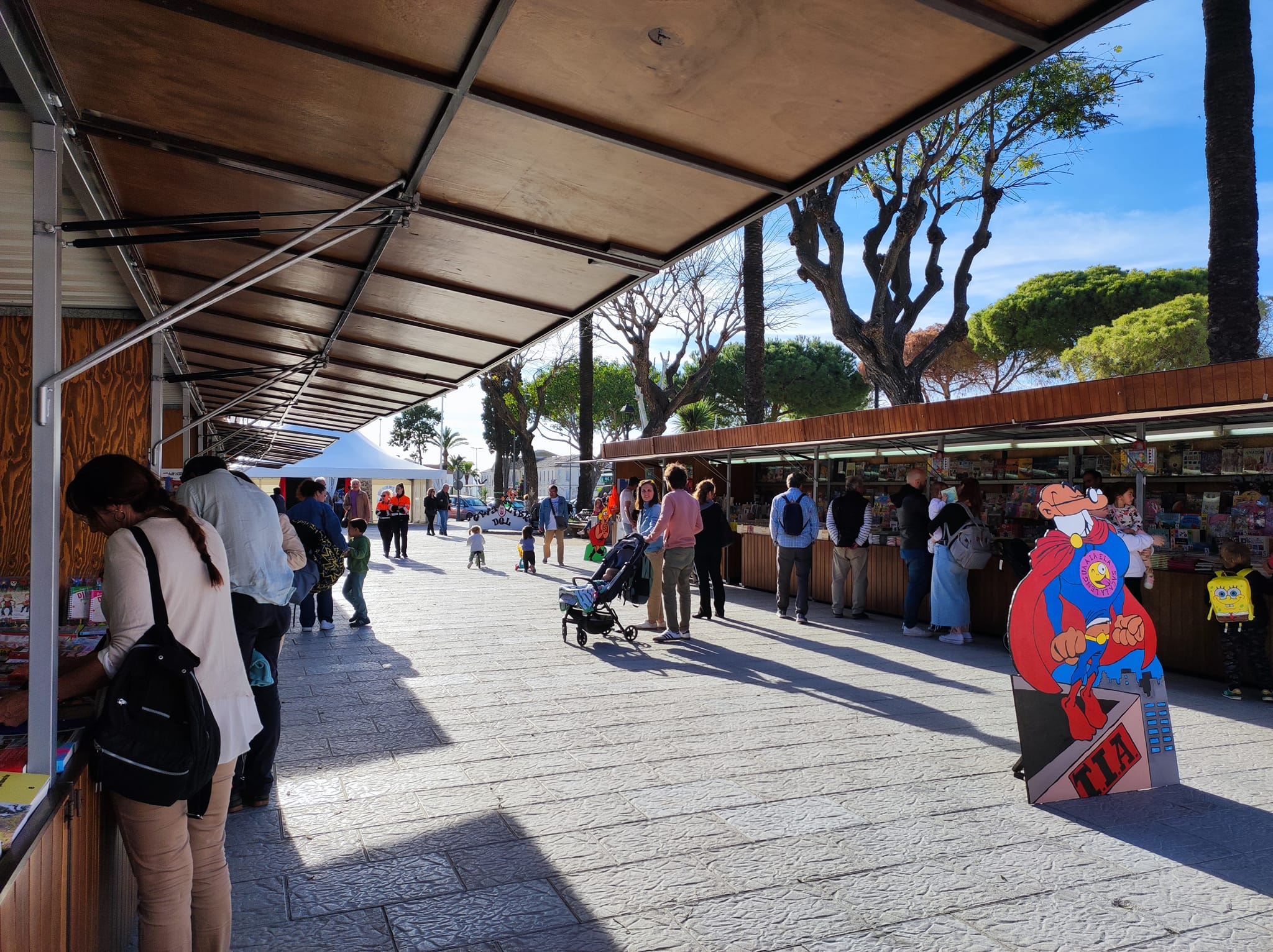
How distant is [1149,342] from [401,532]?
24.2 meters

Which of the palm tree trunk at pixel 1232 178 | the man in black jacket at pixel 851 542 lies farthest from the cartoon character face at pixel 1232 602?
the man in black jacket at pixel 851 542

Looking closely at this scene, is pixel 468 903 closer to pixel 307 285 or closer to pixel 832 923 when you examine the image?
pixel 832 923

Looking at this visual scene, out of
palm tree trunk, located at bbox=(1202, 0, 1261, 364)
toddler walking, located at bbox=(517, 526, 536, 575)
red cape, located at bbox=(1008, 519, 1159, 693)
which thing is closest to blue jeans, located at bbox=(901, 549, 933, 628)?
palm tree trunk, located at bbox=(1202, 0, 1261, 364)

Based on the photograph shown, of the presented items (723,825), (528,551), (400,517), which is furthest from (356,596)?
(400,517)

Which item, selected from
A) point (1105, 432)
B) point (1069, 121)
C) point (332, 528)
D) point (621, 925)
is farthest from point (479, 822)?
point (1069, 121)

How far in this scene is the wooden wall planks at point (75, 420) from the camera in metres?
4.95

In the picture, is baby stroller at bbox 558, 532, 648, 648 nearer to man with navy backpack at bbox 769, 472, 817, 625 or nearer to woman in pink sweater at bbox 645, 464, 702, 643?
woman in pink sweater at bbox 645, 464, 702, 643

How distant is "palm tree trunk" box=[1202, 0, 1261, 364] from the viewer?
990cm

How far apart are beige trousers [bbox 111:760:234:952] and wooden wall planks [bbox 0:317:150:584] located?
9.32ft

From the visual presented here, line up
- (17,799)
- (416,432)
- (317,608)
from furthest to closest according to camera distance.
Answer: (416,432)
(317,608)
(17,799)

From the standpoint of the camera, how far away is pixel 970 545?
9336mm

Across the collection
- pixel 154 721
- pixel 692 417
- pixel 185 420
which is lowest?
pixel 154 721

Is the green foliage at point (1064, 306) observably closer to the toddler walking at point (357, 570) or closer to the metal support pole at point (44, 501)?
the toddler walking at point (357, 570)

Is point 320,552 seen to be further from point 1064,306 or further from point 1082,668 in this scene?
point 1064,306
